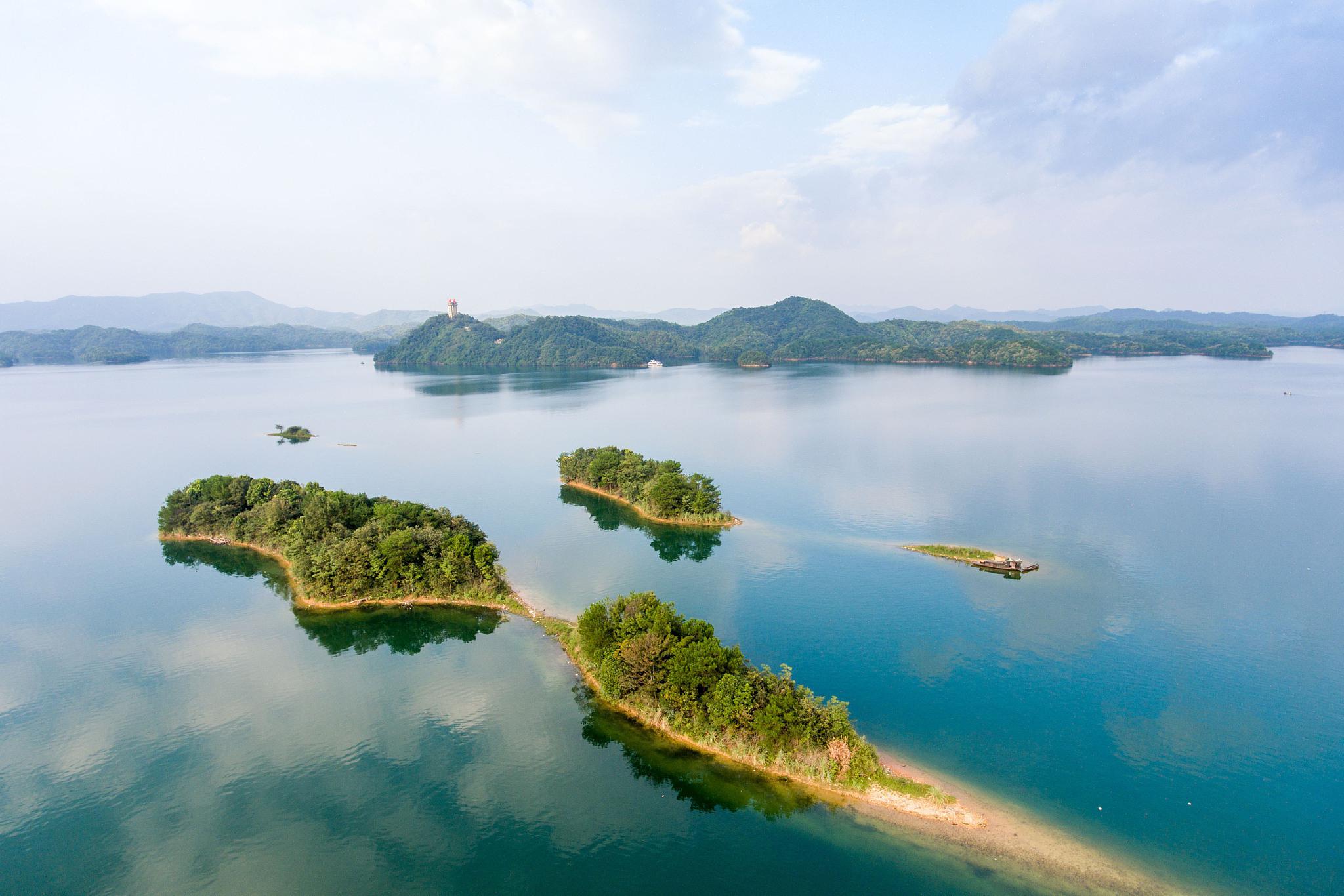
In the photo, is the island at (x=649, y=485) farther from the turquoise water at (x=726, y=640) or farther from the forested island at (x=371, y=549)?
the forested island at (x=371, y=549)

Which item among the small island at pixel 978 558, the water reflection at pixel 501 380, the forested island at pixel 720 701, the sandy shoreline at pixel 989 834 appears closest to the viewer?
the sandy shoreline at pixel 989 834

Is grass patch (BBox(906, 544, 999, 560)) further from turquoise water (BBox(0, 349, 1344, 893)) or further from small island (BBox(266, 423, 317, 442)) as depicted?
small island (BBox(266, 423, 317, 442))

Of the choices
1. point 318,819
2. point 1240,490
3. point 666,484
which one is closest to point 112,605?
point 318,819

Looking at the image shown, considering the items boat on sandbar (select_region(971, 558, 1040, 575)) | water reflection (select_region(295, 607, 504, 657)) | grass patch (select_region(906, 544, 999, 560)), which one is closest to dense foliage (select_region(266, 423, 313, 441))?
water reflection (select_region(295, 607, 504, 657))

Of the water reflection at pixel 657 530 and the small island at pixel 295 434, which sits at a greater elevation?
the small island at pixel 295 434

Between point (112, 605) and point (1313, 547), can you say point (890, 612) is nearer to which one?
point (1313, 547)

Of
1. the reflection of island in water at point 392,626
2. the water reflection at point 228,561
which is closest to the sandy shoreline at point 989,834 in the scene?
the reflection of island in water at point 392,626

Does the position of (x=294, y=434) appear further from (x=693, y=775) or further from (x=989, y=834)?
(x=989, y=834)
